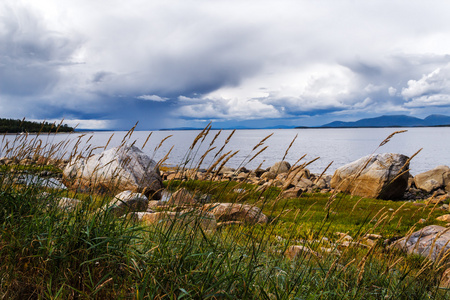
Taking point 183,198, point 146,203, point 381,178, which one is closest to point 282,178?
point 183,198

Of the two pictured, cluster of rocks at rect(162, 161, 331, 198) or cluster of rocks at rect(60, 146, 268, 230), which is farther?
cluster of rocks at rect(60, 146, 268, 230)

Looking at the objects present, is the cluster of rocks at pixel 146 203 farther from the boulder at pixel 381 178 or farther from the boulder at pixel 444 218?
the boulder at pixel 381 178

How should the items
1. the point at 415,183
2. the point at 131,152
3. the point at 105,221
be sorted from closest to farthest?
1. the point at 105,221
2. the point at 131,152
3. the point at 415,183

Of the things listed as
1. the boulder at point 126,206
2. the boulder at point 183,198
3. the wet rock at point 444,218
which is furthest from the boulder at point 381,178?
the boulder at point 183,198

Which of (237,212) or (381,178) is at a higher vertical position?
(237,212)

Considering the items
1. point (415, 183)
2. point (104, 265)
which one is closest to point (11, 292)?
point (104, 265)

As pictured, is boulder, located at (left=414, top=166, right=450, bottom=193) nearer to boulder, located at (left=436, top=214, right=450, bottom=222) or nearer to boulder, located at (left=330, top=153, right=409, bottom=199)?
boulder, located at (left=330, top=153, right=409, bottom=199)

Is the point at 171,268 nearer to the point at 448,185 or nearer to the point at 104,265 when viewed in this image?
the point at 104,265

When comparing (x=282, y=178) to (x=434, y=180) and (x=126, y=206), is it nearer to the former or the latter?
Answer: (x=126, y=206)

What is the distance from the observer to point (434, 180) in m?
20.3

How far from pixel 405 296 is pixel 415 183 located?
21.0m

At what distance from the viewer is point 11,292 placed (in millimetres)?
3061

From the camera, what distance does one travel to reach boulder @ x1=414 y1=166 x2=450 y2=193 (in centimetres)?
2011

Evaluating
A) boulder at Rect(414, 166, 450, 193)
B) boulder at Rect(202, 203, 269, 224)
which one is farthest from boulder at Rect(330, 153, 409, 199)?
boulder at Rect(202, 203, 269, 224)
